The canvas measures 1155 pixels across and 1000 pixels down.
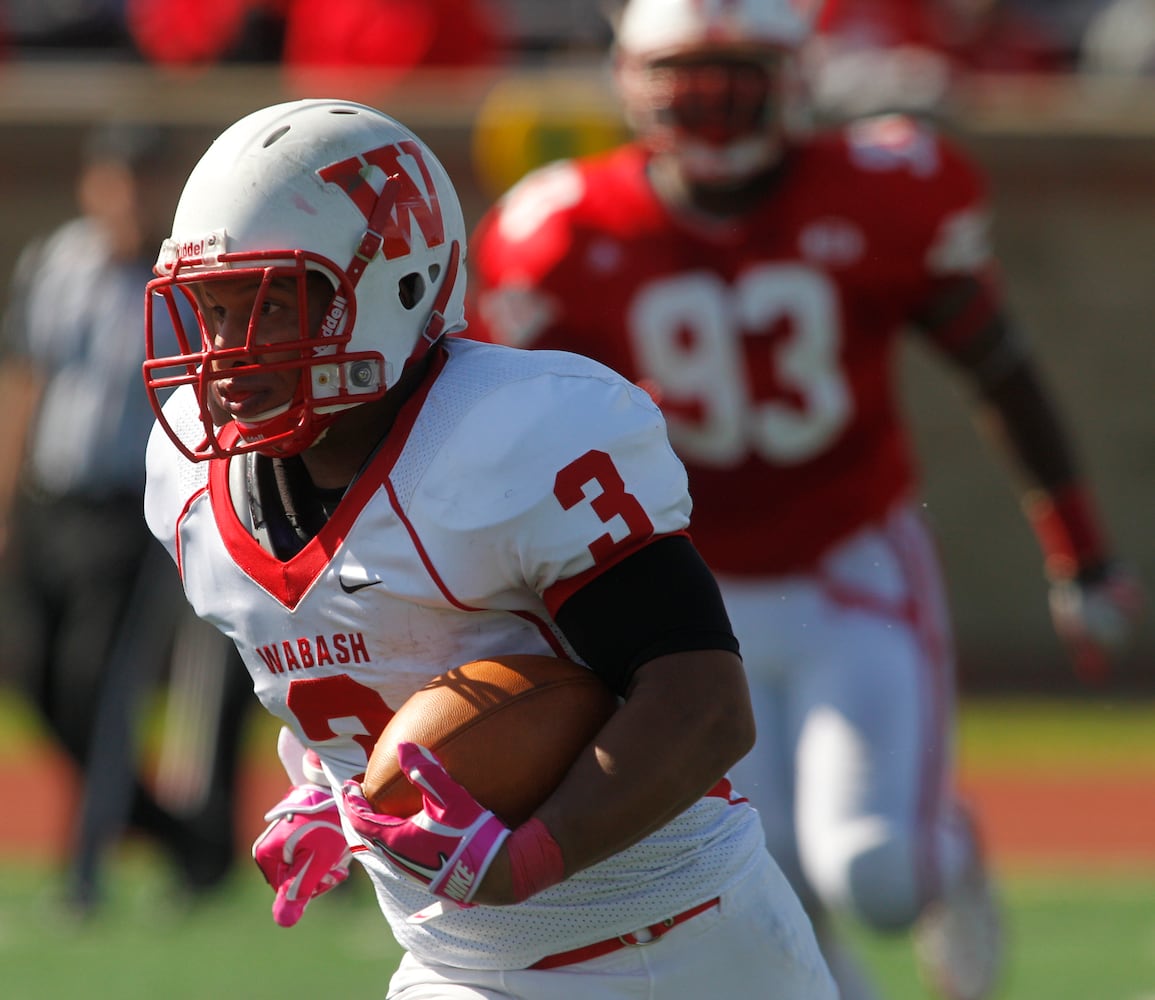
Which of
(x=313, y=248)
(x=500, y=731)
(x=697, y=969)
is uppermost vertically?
(x=313, y=248)

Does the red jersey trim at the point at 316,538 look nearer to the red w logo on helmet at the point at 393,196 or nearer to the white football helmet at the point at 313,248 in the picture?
the white football helmet at the point at 313,248

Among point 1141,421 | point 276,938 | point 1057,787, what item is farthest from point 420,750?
point 1141,421

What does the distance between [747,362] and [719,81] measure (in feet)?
1.92

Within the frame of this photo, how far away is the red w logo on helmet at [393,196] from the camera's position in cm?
256

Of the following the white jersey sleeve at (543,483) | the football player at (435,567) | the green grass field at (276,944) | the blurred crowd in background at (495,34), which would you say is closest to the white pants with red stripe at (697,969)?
the football player at (435,567)

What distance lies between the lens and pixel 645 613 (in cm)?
237

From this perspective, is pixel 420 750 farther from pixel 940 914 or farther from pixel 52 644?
pixel 52 644

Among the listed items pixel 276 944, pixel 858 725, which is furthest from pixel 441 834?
pixel 276 944

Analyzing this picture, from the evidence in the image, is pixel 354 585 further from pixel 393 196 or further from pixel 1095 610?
pixel 1095 610

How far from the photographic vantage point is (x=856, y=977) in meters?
4.10

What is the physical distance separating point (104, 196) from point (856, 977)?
3529mm

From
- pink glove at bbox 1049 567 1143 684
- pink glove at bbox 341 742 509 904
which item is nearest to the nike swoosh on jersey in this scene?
pink glove at bbox 341 742 509 904

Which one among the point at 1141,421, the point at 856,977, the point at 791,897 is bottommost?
the point at 1141,421

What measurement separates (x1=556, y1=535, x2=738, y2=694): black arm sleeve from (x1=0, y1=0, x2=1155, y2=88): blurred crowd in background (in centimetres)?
670
